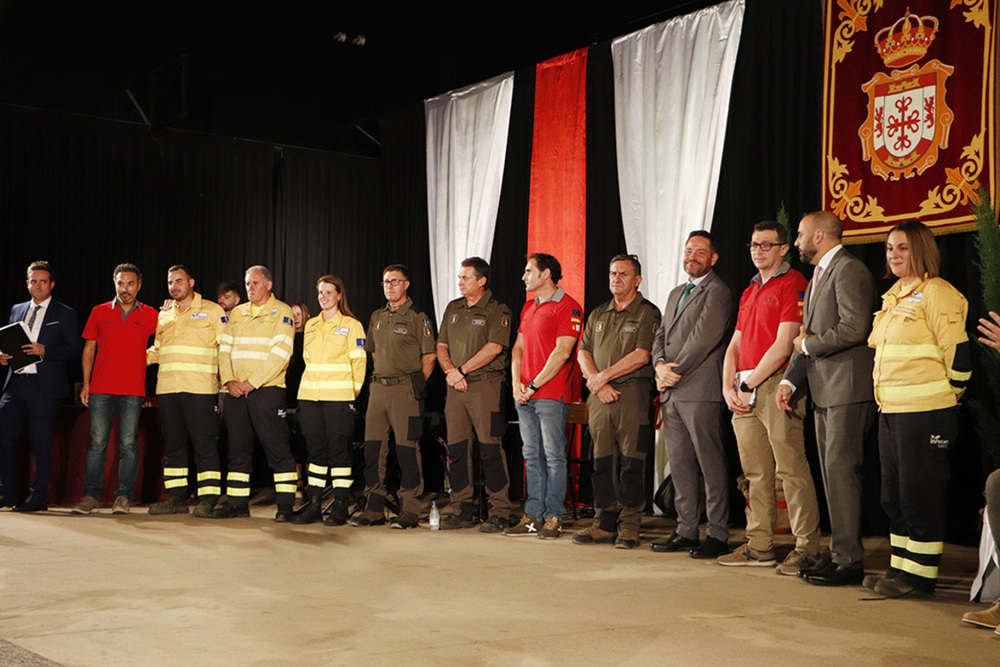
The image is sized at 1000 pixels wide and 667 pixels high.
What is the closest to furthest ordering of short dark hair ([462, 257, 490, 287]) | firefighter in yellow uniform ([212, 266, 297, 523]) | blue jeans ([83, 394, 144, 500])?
short dark hair ([462, 257, 490, 287])
firefighter in yellow uniform ([212, 266, 297, 523])
blue jeans ([83, 394, 144, 500])

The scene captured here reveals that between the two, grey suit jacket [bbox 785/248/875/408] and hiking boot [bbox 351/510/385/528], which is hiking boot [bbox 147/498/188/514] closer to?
hiking boot [bbox 351/510/385/528]

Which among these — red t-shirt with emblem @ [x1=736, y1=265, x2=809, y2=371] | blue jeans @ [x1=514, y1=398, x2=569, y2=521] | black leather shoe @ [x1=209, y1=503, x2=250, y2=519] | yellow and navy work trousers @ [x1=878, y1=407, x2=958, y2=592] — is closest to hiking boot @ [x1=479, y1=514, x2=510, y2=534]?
blue jeans @ [x1=514, y1=398, x2=569, y2=521]

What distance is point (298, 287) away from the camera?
9.68 metres

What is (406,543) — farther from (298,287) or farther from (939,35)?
(298,287)

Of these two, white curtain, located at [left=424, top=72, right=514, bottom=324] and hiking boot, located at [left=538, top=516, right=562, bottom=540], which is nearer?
hiking boot, located at [left=538, top=516, right=562, bottom=540]

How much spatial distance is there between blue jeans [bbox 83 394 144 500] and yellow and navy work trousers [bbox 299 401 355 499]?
4.32ft

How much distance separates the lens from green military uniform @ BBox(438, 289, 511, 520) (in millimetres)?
5812

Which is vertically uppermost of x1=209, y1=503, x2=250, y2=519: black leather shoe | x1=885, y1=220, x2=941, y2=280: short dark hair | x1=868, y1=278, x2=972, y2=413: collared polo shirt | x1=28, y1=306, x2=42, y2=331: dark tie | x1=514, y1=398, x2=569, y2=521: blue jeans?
x1=885, y1=220, x2=941, y2=280: short dark hair

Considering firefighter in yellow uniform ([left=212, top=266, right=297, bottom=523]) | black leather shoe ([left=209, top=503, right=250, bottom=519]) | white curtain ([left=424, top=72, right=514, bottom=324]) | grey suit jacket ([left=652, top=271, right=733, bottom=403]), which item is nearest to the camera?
grey suit jacket ([left=652, top=271, right=733, bottom=403])

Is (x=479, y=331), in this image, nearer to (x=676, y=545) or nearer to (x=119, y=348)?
(x=676, y=545)

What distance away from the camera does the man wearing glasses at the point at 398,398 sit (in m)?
5.93

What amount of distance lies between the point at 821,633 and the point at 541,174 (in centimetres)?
523

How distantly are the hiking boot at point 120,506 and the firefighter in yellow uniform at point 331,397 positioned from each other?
4.14 feet

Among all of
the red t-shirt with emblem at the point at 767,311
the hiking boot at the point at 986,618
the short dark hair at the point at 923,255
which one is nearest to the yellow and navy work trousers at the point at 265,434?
the red t-shirt with emblem at the point at 767,311
